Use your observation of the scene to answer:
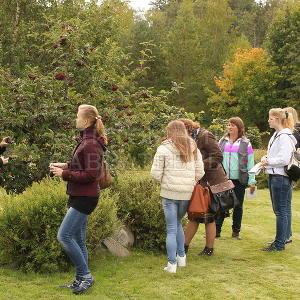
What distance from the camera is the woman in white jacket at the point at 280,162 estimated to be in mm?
6832

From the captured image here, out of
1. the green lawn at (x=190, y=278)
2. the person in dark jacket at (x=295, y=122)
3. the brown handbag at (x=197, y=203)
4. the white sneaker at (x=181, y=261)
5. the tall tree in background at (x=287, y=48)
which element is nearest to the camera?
the green lawn at (x=190, y=278)

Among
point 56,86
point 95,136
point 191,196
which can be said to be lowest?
point 191,196

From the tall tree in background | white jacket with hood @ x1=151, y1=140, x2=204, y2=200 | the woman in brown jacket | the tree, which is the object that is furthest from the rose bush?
the tree

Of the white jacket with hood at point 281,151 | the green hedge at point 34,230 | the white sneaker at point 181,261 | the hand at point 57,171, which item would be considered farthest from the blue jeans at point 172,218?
the white jacket with hood at point 281,151

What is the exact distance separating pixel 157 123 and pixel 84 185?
353 centimetres

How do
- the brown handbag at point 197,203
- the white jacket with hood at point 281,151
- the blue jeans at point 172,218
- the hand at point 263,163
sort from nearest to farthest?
1. the blue jeans at point 172,218
2. the brown handbag at point 197,203
3. the white jacket with hood at point 281,151
4. the hand at point 263,163

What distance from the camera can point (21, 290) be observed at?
5.24 meters

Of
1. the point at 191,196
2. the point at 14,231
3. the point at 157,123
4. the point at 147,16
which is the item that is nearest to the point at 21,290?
the point at 14,231

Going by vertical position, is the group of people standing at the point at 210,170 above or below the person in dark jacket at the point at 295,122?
below

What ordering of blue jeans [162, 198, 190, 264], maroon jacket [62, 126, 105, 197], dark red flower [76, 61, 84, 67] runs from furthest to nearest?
dark red flower [76, 61, 84, 67]
blue jeans [162, 198, 190, 264]
maroon jacket [62, 126, 105, 197]

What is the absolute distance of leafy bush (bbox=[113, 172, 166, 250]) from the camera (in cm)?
685

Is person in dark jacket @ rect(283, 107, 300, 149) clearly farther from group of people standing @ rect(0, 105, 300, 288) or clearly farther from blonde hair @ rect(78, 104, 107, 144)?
blonde hair @ rect(78, 104, 107, 144)

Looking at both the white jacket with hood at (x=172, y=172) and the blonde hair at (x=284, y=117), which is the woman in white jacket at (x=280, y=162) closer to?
the blonde hair at (x=284, y=117)

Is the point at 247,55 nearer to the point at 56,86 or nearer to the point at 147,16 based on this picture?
the point at 147,16
